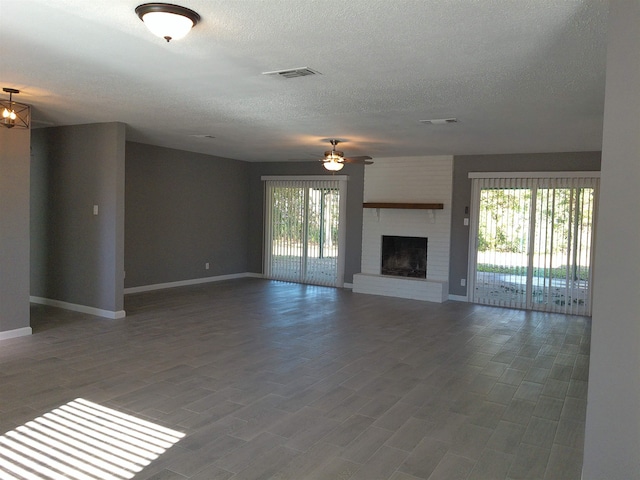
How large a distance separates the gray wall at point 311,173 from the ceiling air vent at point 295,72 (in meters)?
5.62

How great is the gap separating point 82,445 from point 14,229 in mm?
3336

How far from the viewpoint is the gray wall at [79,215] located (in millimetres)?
6246

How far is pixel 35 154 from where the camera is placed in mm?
7082

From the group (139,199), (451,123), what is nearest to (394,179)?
(451,123)

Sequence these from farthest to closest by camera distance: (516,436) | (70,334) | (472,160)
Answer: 1. (472,160)
2. (70,334)
3. (516,436)

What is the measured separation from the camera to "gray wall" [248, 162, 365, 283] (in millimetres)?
9500

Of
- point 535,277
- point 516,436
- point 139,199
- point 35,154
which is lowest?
point 516,436

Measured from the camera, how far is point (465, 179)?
8.37 meters

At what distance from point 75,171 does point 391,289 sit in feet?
17.5

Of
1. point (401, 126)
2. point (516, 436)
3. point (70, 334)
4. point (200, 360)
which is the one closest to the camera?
point (516, 436)

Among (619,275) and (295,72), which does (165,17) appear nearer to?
(295,72)

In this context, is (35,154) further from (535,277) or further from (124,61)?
(535,277)

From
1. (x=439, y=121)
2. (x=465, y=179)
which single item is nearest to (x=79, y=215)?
(x=439, y=121)

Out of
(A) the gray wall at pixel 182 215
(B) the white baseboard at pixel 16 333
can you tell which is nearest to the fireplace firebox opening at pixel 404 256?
(A) the gray wall at pixel 182 215
